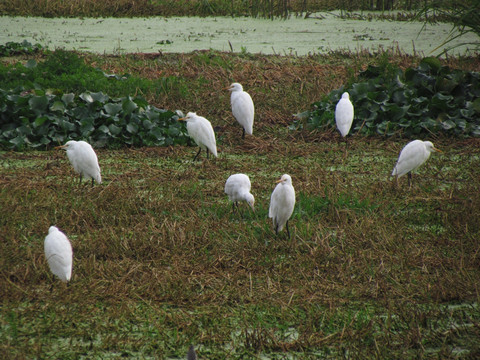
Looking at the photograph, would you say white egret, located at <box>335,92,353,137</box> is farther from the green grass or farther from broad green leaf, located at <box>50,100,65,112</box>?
broad green leaf, located at <box>50,100,65,112</box>

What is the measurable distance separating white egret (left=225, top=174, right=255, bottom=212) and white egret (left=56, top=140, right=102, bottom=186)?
1.32 meters

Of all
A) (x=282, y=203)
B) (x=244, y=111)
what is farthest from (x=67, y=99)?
(x=282, y=203)

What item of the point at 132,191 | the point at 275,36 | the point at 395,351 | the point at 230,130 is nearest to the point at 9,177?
the point at 132,191

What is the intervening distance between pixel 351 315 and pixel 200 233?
146cm

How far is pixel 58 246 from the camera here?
11.3 ft

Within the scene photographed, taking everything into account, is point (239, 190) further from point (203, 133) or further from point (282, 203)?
point (203, 133)

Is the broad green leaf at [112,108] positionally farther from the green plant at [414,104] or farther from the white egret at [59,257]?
the white egret at [59,257]

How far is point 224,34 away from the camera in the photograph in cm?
1319

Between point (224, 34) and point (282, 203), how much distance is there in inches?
374

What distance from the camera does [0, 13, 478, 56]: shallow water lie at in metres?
11.7

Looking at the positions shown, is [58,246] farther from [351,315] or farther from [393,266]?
[393,266]

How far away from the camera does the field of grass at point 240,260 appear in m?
3.18

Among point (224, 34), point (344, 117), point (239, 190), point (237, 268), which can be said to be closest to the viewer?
point (237, 268)

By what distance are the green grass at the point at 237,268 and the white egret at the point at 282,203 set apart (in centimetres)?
14
